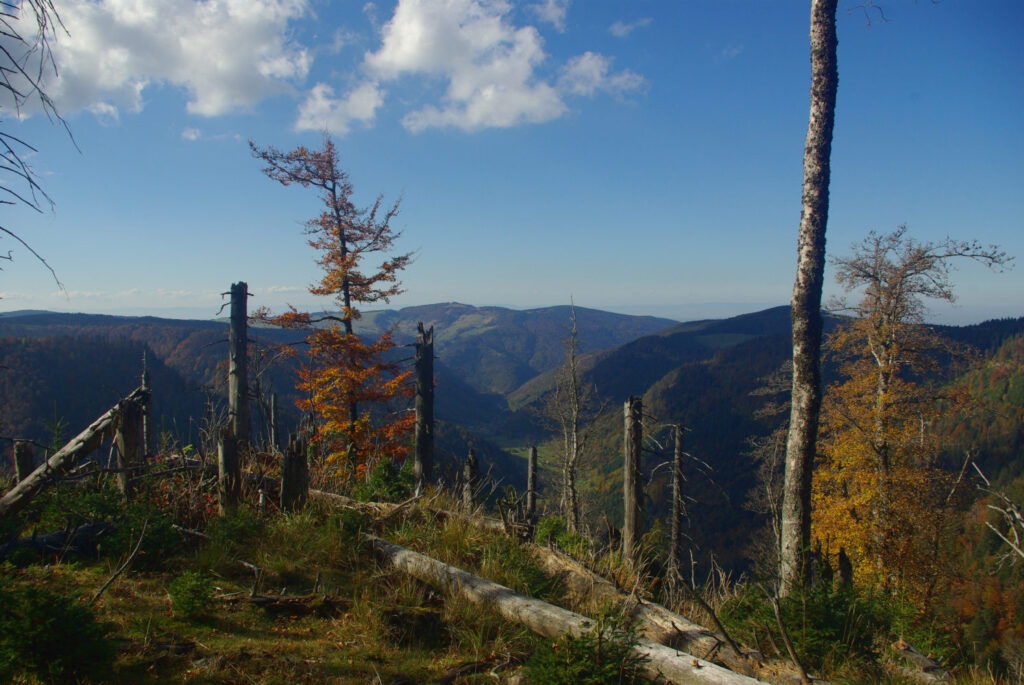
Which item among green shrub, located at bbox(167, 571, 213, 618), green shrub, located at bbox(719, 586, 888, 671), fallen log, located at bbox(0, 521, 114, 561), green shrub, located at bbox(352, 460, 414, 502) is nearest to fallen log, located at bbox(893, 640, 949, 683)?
green shrub, located at bbox(719, 586, 888, 671)

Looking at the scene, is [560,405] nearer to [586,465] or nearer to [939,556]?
[586,465]

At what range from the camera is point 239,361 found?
13.7 m

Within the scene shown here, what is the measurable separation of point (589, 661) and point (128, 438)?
588cm

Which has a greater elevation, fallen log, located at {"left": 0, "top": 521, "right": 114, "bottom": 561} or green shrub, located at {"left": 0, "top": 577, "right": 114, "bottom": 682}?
green shrub, located at {"left": 0, "top": 577, "right": 114, "bottom": 682}

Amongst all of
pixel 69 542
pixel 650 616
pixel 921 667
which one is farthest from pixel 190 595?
pixel 921 667

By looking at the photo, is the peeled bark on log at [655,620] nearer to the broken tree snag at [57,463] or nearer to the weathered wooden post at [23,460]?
the broken tree snag at [57,463]

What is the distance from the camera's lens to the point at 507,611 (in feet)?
13.0

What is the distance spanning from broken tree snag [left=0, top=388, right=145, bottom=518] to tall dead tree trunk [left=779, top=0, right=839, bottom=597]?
8.24m

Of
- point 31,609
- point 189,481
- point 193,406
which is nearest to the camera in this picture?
point 31,609

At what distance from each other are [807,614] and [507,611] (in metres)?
2.41

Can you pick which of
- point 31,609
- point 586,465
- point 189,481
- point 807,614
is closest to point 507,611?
point 807,614

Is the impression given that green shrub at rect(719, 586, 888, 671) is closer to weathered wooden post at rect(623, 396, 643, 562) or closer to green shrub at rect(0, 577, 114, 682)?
green shrub at rect(0, 577, 114, 682)

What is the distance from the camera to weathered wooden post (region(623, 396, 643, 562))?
11.2 meters

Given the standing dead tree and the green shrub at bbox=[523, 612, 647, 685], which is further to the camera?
the standing dead tree
